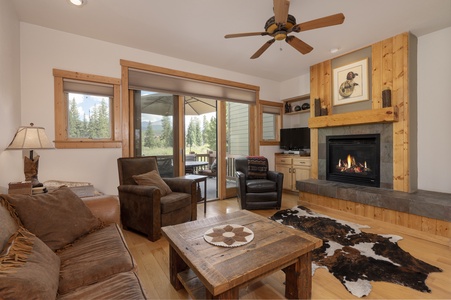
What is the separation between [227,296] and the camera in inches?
44.6

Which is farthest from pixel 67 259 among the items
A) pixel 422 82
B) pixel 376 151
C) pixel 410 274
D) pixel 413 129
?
pixel 422 82

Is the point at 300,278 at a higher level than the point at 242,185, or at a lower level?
lower

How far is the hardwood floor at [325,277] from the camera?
5.24 feet

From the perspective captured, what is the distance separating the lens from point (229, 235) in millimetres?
1569

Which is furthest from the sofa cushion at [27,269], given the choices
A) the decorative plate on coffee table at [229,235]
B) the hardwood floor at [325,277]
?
the decorative plate on coffee table at [229,235]

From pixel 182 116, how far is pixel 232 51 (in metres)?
1.47

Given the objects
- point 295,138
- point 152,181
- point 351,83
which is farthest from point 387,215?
point 152,181

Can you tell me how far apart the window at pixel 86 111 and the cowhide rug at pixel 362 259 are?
315cm

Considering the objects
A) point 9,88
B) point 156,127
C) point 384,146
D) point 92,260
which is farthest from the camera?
point 156,127

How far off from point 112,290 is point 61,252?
0.61 m

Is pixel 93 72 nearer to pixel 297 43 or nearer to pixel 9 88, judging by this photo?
pixel 9 88

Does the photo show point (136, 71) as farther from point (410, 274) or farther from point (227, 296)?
point (410, 274)

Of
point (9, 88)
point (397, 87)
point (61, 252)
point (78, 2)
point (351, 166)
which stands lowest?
point (61, 252)

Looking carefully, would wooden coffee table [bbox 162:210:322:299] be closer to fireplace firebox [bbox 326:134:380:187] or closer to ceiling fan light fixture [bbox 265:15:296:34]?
ceiling fan light fixture [bbox 265:15:296:34]
